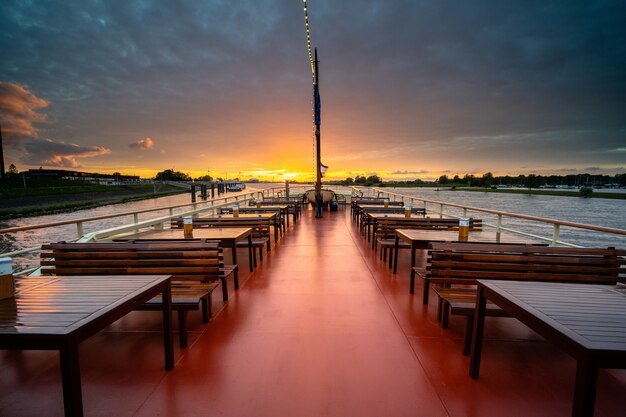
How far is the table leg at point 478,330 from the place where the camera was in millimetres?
1624

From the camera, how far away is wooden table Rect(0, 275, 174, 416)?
98 cm

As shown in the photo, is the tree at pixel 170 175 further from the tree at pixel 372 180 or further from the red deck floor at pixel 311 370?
the red deck floor at pixel 311 370

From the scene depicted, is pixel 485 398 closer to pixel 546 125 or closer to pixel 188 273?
pixel 188 273

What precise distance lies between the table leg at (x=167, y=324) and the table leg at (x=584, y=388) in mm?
1978

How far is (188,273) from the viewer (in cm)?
237

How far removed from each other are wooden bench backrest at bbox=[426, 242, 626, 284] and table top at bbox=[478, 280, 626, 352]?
2.05 ft

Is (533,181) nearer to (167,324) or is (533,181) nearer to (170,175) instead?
(167,324)

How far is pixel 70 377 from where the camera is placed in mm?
996

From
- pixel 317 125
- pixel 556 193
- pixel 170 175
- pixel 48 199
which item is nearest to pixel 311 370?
pixel 317 125

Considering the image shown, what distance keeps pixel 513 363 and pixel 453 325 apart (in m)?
0.57

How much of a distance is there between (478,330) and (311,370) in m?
1.10

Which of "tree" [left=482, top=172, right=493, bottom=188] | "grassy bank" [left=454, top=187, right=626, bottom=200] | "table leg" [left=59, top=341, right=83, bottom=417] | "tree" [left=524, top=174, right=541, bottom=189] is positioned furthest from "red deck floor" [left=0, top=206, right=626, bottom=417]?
"tree" [left=524, top=174, right=541, bottom=189]

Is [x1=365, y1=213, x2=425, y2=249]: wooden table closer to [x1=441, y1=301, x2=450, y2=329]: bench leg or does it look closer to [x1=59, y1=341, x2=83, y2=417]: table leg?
[x1=441, y1=301, x2=450, y2=329]: bench leg

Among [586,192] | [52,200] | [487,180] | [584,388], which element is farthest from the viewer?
[487,180]
